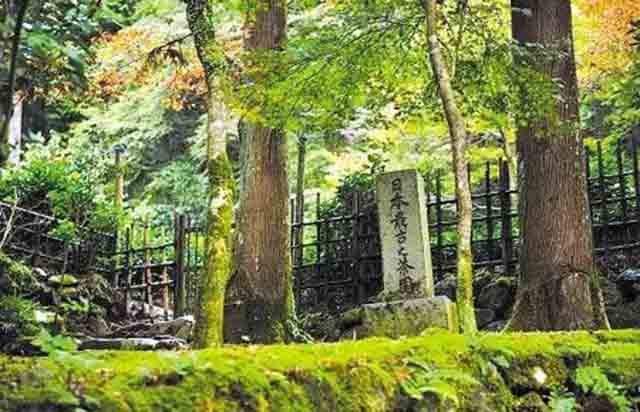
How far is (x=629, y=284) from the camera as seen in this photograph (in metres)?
8.41

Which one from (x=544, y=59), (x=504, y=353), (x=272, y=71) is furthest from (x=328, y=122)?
(x=504, y=353)

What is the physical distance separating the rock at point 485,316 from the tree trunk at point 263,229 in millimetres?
2304

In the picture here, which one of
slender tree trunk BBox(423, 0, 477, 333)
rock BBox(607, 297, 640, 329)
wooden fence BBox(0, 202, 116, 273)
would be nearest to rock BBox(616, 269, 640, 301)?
rock BBox(607, 297, 640, 329)

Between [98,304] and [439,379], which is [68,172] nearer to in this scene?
[98,304]

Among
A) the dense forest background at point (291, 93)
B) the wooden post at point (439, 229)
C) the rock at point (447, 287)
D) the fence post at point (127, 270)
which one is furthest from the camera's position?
the fence post at point (127, 270)

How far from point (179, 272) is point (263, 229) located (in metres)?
3.31

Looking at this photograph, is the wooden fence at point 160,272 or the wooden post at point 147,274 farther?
the wooden post at point 147,274

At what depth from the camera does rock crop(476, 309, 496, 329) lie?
8.73 m

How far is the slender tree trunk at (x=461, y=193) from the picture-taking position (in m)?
4.82

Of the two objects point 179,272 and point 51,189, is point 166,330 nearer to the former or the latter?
point 179,272

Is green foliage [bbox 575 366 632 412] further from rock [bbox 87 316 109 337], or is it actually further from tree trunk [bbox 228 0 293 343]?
rock [bbox 87 316 109 337]

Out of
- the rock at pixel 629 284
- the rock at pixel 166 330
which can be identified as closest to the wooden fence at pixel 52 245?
the rock at pixel 166 330

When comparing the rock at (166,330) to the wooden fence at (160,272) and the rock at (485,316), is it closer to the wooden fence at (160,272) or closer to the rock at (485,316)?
the wooden fence at (160,272)

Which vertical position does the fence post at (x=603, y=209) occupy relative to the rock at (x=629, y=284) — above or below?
above
